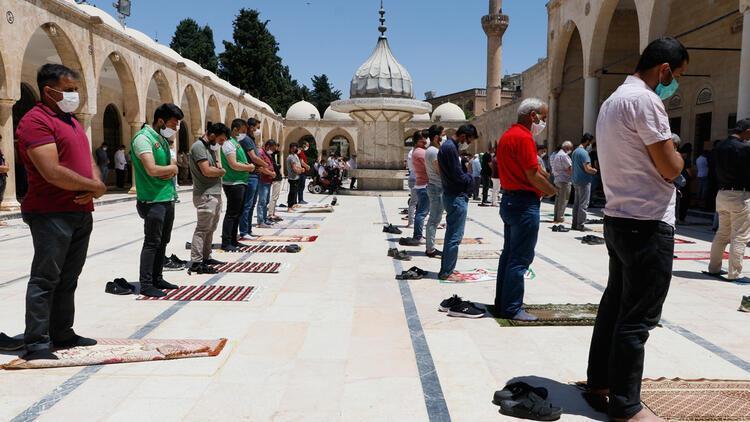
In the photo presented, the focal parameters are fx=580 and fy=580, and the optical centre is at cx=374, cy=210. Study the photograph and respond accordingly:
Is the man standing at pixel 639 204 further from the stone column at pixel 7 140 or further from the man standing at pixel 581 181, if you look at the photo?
the stone column at pixel 7 140

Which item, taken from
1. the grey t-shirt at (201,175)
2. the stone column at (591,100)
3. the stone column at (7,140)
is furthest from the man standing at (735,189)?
the stone column at (591,100)

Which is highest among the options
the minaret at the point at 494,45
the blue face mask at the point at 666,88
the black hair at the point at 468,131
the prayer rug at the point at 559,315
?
the minaret at the point at 494,45

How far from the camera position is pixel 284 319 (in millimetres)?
4301

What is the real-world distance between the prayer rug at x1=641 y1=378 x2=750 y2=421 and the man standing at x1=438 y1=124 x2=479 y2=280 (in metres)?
2.79

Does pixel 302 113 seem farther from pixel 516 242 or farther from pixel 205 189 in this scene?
pixel 516 242

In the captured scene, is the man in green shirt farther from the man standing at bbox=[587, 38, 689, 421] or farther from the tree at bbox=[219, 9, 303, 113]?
the tree at bbox=[219, 9, 303, 113]

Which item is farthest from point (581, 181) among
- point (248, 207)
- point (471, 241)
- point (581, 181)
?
point (248, 207)

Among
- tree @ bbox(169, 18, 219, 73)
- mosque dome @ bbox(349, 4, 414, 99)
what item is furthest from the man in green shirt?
tree @ bbox(169, 18, 219, 73)

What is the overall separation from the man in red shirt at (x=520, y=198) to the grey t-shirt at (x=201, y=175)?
3047 mm

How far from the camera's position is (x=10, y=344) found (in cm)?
354

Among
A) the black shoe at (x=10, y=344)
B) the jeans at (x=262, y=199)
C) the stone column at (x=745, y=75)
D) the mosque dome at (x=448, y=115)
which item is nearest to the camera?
the black shoe at (x=10, y=344)

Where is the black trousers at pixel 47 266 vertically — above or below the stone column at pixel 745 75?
below

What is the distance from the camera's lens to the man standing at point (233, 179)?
6.77m

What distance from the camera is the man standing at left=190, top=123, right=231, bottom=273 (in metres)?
5.90
